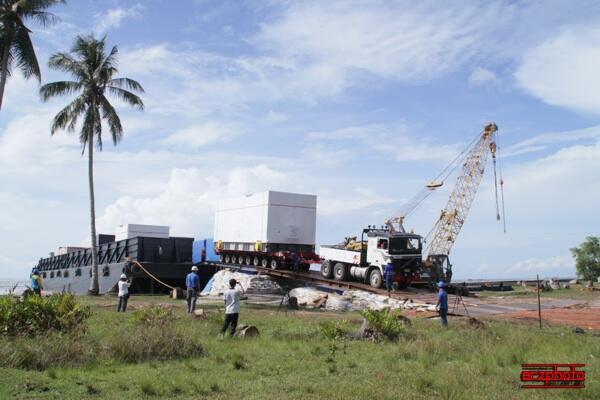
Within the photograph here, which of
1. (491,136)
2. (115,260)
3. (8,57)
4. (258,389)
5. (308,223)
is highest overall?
(491,136)

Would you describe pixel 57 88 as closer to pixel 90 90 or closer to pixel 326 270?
pixel 90 90

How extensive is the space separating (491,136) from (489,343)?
166ft

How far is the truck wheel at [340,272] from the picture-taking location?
28.7 meters

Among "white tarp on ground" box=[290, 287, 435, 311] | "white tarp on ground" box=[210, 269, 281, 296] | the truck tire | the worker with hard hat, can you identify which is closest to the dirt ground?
"white tarp on ground" box=[290, 287, 435, 311]

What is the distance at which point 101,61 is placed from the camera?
95.7 ft

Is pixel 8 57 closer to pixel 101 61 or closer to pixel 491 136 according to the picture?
pixel 101 61

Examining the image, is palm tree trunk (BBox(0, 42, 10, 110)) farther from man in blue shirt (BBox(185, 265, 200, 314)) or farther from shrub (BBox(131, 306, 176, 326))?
shrub (BBox(131, 306, 176, 326))

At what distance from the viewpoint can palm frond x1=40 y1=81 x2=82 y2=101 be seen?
2850 cm

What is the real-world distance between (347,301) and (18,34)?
721 inches

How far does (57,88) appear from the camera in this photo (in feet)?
93.9

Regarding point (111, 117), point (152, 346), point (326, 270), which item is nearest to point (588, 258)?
point (326, 270)

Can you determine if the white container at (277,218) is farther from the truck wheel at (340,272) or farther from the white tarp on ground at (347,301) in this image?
the white tarp on ground at (347,301)

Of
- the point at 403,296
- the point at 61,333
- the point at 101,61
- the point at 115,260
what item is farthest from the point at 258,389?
the point at 115,260
